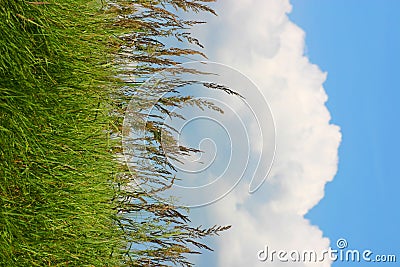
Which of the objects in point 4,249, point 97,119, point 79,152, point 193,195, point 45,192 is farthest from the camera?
point 193,195

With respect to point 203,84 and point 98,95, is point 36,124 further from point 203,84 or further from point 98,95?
point 203,84

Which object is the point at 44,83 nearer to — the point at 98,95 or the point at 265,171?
the point at 98,95

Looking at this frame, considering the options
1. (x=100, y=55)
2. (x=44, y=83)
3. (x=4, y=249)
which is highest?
(x=100, y=55)

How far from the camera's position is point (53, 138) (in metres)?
2.25

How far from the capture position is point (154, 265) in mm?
2846

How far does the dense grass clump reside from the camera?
207 centimetres

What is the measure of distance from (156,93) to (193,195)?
0.56 metres

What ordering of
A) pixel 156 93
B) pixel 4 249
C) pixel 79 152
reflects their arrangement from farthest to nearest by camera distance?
pixel 156 93, pixel 79 152, pixel 4 249

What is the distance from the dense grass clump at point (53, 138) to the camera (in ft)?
6.81

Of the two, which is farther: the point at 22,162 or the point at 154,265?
the point at 154,265

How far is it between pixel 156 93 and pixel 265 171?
0.69 meters

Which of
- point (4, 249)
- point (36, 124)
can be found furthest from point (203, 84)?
point (4, 249)

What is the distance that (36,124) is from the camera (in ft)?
7.12

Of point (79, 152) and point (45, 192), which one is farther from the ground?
point (79, 152)
